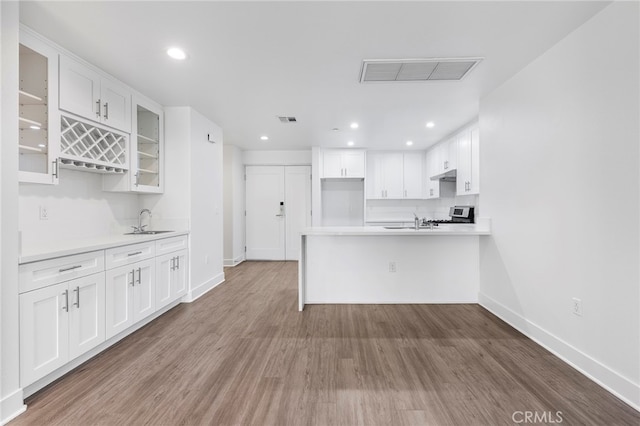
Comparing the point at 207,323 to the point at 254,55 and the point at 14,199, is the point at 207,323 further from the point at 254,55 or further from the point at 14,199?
the point at 254,55

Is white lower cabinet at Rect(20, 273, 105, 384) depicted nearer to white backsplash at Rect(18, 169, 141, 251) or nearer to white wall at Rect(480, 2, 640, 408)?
white backsplash at Rect(18, 169, 141, 251)

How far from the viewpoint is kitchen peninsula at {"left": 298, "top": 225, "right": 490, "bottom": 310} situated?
3588 mm

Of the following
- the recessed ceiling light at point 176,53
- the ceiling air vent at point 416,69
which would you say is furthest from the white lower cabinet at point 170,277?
the ceiling air vent at point 416,69

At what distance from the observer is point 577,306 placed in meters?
2.13

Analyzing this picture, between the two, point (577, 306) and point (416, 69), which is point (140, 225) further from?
point (577, 306)

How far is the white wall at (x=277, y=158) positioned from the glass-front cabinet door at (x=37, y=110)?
4.17 metres

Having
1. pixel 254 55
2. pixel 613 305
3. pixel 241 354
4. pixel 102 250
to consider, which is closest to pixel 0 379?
pixel 102 250

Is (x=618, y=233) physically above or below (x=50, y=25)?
below

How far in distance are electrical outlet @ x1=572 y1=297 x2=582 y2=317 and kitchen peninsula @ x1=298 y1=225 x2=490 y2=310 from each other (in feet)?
4.68

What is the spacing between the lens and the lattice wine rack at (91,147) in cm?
240

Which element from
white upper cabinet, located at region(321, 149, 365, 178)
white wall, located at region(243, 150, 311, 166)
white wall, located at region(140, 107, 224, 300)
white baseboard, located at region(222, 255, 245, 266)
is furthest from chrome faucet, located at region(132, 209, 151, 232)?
white upper cabinet, located at region(321, 149, 365, 178)

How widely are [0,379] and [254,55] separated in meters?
2.70

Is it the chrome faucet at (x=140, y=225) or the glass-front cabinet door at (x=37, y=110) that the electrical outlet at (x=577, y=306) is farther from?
the chrome faucet at (x=140, y=225)

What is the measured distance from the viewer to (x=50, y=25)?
2.04m
